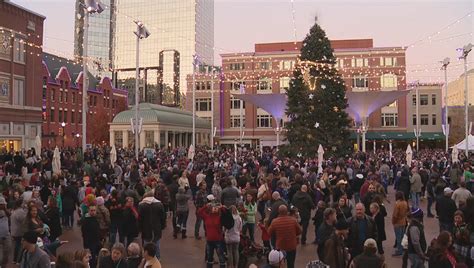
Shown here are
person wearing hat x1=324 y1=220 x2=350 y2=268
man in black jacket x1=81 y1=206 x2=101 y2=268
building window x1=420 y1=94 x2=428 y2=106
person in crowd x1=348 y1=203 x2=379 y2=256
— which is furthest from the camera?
building window x1=420 y1=94 x2=428 y2=106

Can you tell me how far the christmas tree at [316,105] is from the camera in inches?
1460

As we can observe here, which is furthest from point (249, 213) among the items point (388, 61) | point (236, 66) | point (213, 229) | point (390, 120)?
point (236, 66)

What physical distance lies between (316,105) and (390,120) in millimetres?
39123

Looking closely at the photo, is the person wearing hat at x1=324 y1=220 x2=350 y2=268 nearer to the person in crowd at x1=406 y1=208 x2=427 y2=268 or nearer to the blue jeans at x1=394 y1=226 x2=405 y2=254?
the person in crowd at x1=406 y1=208 x2=427 y2=268

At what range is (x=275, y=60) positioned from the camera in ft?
246

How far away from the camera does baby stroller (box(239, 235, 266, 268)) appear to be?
1071 centimetres

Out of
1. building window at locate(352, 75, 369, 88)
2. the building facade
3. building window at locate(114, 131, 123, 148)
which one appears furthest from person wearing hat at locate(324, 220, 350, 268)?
building window at locate(352, 75, 369, 88)

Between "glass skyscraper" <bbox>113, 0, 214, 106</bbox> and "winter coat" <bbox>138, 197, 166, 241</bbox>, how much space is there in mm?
117348

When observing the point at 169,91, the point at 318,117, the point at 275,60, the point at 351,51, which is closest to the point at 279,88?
the point at 275,60

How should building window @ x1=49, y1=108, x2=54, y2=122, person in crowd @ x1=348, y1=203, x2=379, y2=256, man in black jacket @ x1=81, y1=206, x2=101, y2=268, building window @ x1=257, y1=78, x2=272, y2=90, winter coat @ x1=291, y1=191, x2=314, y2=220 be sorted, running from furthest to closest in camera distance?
building window @ x1=257, y1=78, x2=272, y2=90, building window @ x1=49, y1=108, x2=54, y2=122, winter coat @ x1=291, y1=191, x2=314, y2=220, man in black jacket @ x1=81, y1=206, x2=101, y2=268, person in crowd @ x1=348, y1=203, x2=379, y2=256

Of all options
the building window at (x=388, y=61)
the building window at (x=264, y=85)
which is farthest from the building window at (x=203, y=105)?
the building window at (x=388, y=61)

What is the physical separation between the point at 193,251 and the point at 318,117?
87.2 ft

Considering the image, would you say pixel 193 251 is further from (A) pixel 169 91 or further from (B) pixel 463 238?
(A) pixel 169 91

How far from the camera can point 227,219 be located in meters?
9.98
